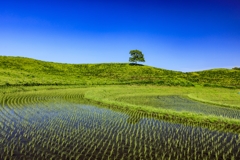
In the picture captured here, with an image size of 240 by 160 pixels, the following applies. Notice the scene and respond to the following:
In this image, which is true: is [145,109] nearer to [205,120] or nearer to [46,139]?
[205,120]

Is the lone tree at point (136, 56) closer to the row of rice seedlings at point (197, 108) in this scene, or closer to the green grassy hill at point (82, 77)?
the green grassy hill at point (82, 77)

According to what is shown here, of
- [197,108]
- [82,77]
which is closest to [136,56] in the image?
[82,77]

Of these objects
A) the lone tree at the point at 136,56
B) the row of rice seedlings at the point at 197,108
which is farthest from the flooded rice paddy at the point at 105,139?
the lone tree at the point at 136,56

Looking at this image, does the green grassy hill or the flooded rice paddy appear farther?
the green grassy hill

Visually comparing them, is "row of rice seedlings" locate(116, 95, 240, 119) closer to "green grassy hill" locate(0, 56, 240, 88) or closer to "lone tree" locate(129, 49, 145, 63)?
"green grassy hill" locate(0, 56, 240, 88)

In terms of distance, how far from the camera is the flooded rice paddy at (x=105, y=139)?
831cm

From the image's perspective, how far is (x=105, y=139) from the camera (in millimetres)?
10164

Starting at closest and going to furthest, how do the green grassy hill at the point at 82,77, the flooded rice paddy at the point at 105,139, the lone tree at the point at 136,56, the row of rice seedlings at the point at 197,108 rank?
the flooded rice paddy at the point at 105,139 → the row of rice seedlings at the point at 197,108 → the green grassy hill at the point at 82,77 → the lone tree at the point at 136,56

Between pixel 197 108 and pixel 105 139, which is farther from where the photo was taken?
pixel 197 108

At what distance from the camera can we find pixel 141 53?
9844cm

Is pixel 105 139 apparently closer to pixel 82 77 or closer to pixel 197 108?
pixel 197 108

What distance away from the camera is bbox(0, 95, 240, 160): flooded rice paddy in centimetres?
831

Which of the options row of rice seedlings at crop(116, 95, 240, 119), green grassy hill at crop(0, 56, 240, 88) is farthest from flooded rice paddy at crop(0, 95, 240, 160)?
green grassy hill at crop(0, 56, 240, 88)

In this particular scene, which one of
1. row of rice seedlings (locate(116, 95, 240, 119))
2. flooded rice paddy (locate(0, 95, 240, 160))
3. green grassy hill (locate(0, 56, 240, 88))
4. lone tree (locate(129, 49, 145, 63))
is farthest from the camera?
lone tree (locate(129, 49, 145, 63))
